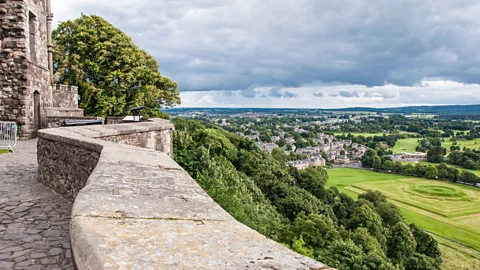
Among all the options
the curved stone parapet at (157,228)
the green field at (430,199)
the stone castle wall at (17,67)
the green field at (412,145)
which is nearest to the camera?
the curved stone parapet at (157,228)

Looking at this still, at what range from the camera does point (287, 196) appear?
3666 centimetres

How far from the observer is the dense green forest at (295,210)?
51.9ft

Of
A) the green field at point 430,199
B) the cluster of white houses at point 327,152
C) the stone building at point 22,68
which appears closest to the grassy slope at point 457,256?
the green field at point 430,199

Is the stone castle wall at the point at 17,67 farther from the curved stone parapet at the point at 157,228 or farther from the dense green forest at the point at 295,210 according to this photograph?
the curved stone parapet at the point at 157,228

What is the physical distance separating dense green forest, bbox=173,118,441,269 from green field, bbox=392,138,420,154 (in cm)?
7756

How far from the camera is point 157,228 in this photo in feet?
8.40

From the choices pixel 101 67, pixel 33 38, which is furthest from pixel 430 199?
pixel 33 38

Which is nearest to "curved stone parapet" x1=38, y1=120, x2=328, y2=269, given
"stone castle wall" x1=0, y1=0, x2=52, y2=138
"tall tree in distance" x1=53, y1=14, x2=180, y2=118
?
"stone castle wall" x1=0, y1=0, x2=52, y2=138

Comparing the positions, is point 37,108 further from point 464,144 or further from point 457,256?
point 464,144

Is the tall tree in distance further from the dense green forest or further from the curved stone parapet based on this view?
the curved stone parapet

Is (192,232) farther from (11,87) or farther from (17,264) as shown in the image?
(11,87)

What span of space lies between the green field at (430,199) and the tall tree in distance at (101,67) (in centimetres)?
4595

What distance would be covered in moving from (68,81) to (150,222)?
87.5 feet

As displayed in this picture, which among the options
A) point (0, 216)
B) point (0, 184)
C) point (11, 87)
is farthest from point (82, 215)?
point (11, 87)
